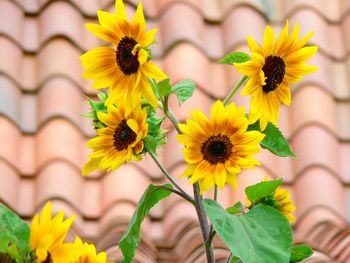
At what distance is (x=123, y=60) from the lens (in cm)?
104

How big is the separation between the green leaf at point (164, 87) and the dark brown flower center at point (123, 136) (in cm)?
5

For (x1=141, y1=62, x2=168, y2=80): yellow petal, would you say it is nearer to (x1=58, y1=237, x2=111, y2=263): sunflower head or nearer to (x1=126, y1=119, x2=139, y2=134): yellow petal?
(x1=126, y1=119, x2=139, y2=134): yellow petal

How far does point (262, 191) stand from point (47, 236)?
295mm

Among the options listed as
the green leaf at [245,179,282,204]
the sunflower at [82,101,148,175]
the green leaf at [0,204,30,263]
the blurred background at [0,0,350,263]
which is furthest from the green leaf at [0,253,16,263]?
the blurred background at [0,0,350,263]

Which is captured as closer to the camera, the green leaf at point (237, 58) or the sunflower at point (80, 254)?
the sunflower at point (80, 254)

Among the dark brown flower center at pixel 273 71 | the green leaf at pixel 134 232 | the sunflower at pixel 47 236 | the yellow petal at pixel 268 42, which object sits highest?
the yellow petal at pixel 268 42

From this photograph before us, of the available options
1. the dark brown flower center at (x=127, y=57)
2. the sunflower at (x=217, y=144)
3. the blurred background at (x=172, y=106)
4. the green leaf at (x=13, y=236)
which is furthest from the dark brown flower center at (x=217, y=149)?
the blurred background at (x=172, y=106)

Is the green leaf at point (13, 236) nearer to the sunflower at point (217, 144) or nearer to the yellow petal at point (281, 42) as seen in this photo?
the sunflower at point (217, 144)

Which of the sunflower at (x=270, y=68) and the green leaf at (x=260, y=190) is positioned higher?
the sunflower at (x=270, y=68)

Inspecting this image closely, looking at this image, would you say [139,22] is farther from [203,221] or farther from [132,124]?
[203,221]

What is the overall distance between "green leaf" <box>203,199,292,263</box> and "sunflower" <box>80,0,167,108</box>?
0.42 ft

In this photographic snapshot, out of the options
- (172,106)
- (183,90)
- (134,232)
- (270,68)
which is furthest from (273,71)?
(172,106)

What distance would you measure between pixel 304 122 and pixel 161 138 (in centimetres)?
156

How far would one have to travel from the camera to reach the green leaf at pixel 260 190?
42.3 inches
